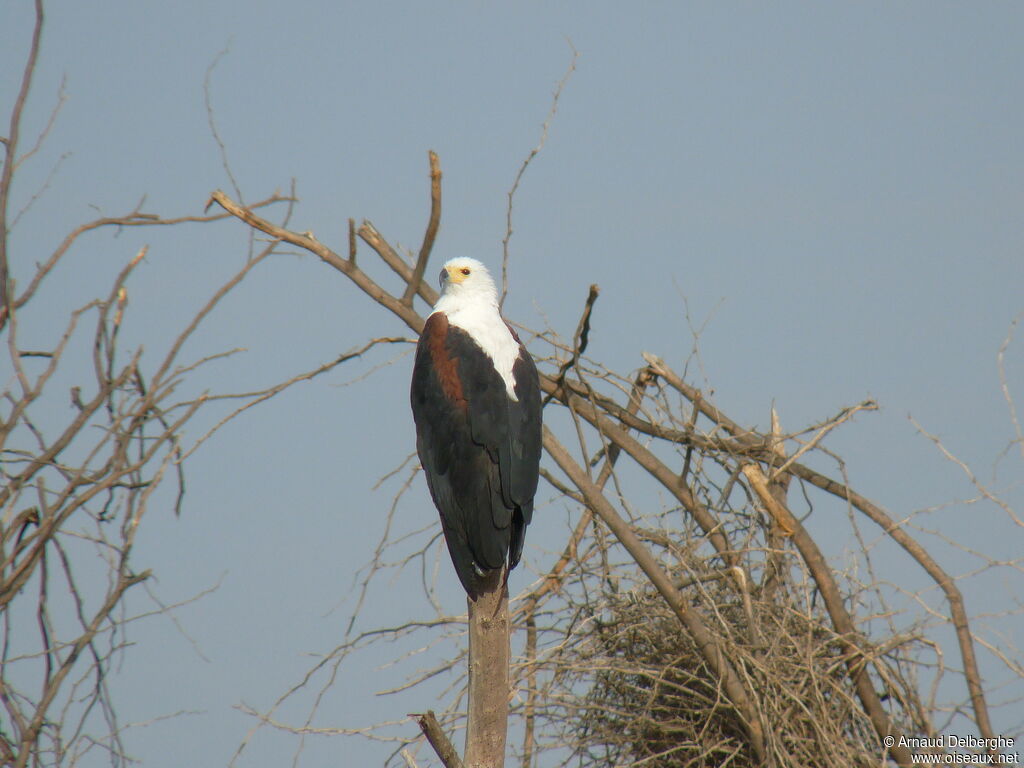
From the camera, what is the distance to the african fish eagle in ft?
11.4

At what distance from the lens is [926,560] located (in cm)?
465

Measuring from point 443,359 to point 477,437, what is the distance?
13.7 inches

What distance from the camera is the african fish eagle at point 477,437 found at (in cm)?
347

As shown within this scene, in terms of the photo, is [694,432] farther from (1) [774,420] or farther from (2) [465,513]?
(2) [465,513]

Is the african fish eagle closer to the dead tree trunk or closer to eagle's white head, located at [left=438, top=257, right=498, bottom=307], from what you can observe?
the dead tree trunk

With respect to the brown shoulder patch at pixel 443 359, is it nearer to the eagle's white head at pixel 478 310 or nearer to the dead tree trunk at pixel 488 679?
the eagle's white head at pixel 478 310

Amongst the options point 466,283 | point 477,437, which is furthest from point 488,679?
point 466,283

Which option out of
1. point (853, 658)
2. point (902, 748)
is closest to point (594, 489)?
point (853, 658)

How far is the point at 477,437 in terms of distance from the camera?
3.56m

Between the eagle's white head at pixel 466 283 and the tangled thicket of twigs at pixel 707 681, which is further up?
the eagle's white head at pixel 466 283

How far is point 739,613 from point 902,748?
81 centimetres

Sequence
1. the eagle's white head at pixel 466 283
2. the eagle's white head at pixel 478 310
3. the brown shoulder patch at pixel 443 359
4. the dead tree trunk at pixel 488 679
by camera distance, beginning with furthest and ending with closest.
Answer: the eagle's white head at pixel 466 283 < the eagle's white head at pixel 478 310 < the brown shoulder patch at pixel 443 359 < the dead tree trunk at pixel 488 679

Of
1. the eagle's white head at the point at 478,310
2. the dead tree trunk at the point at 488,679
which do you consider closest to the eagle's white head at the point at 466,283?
the eagle's white head at the point at 478,310

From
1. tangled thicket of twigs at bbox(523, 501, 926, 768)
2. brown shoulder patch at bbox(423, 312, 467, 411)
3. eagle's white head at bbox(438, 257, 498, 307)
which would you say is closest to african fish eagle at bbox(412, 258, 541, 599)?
brown shoulder patch at bbox(423, 312, 467, 411)
